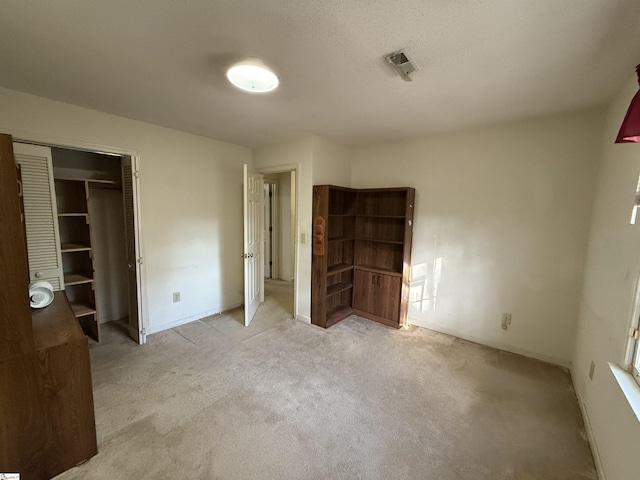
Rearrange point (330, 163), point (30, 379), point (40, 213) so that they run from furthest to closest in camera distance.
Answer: point (330, 163), point (40, 213), point (30, 379)

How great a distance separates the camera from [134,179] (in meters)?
2.73

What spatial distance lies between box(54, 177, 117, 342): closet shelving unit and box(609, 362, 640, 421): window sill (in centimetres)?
415

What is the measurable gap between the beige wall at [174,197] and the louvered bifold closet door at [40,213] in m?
0.17

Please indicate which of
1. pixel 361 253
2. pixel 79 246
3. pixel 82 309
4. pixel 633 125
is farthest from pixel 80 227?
pixel 633 125

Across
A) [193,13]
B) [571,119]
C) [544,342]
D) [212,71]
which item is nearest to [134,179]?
[212,71]

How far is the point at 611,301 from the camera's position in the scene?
1.62m

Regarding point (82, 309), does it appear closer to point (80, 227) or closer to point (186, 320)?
point (80, 227)

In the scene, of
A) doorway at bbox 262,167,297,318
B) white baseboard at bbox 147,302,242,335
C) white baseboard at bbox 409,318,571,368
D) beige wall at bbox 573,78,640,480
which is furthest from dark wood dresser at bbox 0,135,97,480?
doorway at bbox 262,167,297,318

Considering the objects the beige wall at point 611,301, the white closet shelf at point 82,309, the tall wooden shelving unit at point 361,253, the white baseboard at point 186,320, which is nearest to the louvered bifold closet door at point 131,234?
the white baseboard at point 186,320

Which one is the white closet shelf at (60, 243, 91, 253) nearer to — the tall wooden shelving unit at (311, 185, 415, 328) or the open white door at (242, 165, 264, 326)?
the open white door at (242, 165, 264, 326)

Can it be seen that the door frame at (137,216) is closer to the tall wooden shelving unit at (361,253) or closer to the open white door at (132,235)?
the open white door at (132,235)

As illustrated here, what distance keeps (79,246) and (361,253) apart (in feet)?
11.2

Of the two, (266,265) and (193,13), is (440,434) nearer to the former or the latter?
(193,13)

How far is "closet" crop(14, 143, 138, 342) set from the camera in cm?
227
